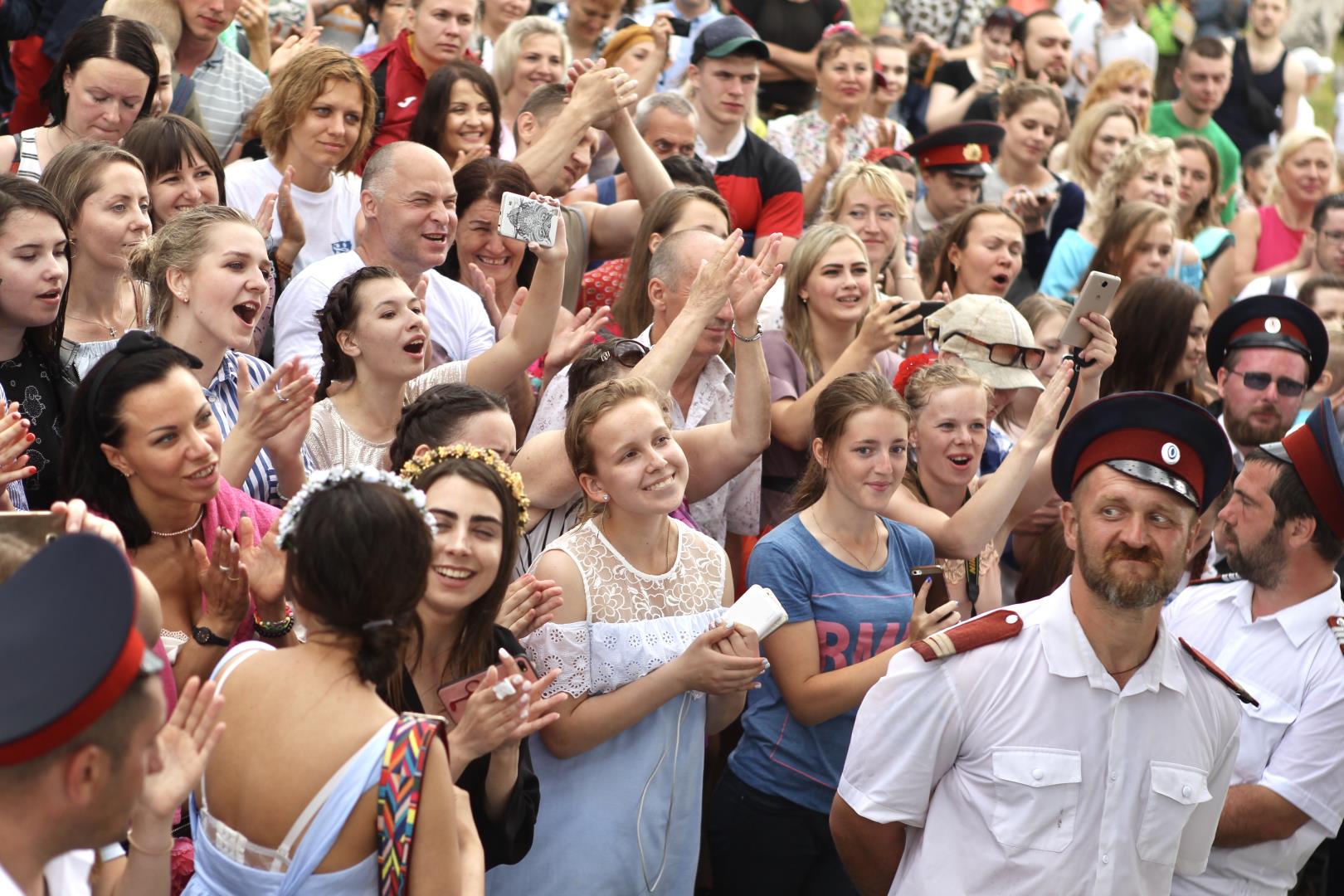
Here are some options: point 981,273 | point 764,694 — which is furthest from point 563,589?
point 981,273

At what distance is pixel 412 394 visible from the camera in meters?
4.80

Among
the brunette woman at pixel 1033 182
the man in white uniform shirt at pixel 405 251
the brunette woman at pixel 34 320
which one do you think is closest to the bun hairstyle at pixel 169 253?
the brunette woman at pixel 34 320

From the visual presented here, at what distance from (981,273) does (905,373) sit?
159 centimetres

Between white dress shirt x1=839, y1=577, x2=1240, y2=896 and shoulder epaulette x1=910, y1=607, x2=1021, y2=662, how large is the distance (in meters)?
0.02

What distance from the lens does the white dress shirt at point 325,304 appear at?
16.8 ft

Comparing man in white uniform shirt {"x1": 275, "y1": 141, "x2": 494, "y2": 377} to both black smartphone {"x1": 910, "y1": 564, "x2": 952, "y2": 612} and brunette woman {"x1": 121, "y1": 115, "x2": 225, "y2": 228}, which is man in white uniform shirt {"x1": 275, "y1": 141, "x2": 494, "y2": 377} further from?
black smartphone {"x1": 910, "y1": 564, "x2": 952, "y2": 612}

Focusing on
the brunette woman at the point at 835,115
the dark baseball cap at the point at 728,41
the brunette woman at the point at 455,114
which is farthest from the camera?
the brunette woman at the point at 835,115

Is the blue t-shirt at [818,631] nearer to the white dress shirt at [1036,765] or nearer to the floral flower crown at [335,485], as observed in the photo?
the white dress shirt at [1036,765]

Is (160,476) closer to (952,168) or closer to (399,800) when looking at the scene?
(399,800)

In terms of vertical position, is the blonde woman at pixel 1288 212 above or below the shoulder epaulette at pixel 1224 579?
below

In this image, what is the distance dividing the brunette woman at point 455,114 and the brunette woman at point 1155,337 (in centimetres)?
284

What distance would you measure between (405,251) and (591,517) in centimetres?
165

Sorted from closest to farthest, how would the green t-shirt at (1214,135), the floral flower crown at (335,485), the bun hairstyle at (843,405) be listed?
the floral flower crown at (335,485)
the bun hairstyle at (843,405)
the green t-shirt at (1214,135)

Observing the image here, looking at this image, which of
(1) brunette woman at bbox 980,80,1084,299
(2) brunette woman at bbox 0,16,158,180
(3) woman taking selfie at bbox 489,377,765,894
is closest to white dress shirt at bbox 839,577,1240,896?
(3) woman taking selfie at bbox 489,377,765,894
